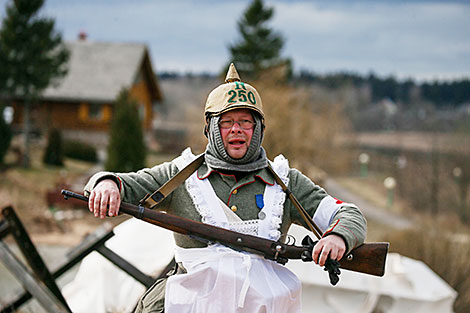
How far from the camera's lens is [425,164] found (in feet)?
81.5

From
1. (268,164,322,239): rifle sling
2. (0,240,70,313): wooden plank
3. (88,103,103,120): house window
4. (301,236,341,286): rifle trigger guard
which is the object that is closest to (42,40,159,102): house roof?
(88,103,103,120): house window

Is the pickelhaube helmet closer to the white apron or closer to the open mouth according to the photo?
the open mouth

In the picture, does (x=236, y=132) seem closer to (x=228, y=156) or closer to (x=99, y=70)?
(x=228, y=156)

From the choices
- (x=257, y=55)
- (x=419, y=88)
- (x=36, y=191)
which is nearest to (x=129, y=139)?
(x=36, y=191)

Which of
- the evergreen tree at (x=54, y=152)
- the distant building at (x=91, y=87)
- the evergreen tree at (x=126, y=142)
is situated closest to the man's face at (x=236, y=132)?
the evergreen tree at (x=126, y=142)

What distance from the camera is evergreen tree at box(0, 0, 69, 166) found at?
72.2 ft

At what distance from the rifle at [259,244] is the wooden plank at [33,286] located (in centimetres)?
151

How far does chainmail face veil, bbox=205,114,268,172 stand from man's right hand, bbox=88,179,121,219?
60cm

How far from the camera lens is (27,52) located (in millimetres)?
22656

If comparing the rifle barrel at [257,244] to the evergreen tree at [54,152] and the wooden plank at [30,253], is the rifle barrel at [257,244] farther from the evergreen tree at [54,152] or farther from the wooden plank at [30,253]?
the evergreen tree at [54,152]

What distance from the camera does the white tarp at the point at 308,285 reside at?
4.56 m

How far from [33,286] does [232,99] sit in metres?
2.33

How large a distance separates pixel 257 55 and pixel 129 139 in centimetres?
1587

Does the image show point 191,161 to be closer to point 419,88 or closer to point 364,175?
point 364,175
